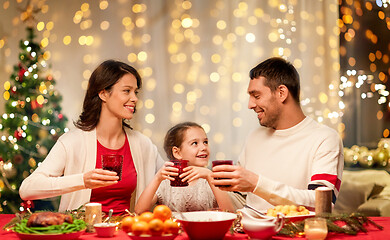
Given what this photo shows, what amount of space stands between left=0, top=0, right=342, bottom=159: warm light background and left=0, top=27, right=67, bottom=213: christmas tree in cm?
75

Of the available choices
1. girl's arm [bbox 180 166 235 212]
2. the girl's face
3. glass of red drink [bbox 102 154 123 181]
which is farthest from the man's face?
glass of red drink [bbox 102 154 123 181]

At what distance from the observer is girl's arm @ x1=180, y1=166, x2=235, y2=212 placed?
2.47 metres

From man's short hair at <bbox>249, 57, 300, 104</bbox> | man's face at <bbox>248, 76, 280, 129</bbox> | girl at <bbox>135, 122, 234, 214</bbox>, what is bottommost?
girl at <bbox>135, 122, 234, 214</bbox>

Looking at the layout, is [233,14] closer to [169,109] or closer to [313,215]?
[169,109]

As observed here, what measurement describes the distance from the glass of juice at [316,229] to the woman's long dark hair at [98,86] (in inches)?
67.5

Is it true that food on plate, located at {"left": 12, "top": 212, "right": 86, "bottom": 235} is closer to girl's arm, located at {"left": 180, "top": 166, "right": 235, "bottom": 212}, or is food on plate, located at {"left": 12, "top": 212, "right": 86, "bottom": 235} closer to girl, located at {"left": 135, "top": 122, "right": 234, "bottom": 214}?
girl's arm, located at {"left": 180, "top": 166, "right": 235, "bottom": 212}

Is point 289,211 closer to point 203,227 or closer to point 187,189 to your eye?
point 203,227

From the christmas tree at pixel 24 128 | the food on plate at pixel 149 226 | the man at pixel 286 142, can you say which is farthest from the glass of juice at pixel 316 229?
the christmas tree at pixel 24 128

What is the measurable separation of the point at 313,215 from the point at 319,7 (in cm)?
367

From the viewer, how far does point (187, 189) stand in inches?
125

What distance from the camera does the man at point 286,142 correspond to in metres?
2.75

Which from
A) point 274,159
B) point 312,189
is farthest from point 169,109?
point 312,189

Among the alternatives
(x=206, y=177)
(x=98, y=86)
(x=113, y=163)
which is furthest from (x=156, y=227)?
(x=98, y=86)

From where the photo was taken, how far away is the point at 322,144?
2799 mm
